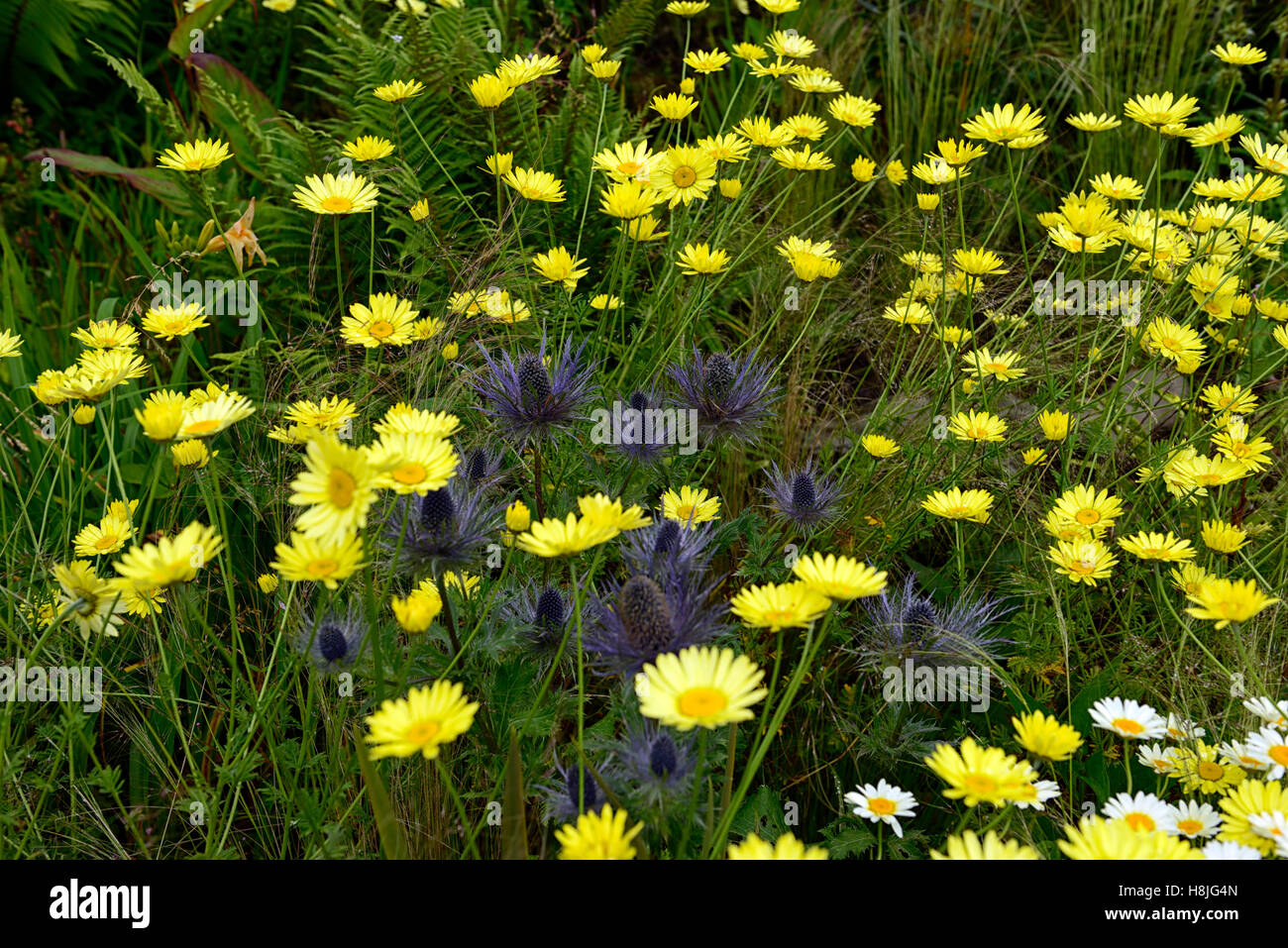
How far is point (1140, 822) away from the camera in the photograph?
1.36m

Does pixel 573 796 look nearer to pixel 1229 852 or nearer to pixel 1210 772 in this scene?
pixel 1229 852

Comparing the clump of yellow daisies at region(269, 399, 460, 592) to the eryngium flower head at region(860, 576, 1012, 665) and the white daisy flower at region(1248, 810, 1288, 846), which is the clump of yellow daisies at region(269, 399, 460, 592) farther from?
the white daisy flower at region(1248, 810, 1288, 846)

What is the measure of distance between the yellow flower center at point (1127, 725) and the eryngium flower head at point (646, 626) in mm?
682

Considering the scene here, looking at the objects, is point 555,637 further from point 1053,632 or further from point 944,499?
point 1053,632

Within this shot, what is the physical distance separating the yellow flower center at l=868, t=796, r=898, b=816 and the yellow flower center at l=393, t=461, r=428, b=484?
0.85m

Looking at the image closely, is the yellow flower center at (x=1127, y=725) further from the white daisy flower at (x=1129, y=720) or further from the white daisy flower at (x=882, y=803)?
the white daisy flower at (x=882, y=803)

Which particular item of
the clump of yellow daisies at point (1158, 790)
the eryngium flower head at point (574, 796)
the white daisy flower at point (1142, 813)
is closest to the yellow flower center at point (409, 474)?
the eryngium flower head at point (574, 796)

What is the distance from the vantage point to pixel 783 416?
289cm

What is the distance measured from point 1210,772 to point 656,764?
0.97m

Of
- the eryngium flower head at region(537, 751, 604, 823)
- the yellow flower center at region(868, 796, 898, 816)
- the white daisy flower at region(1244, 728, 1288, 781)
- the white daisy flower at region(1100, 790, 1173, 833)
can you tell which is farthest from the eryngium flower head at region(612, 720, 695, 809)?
the white daisy flower at region(1244, 728, 1288, 781)

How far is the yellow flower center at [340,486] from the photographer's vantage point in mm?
1219

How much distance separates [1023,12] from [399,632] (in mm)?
4294
